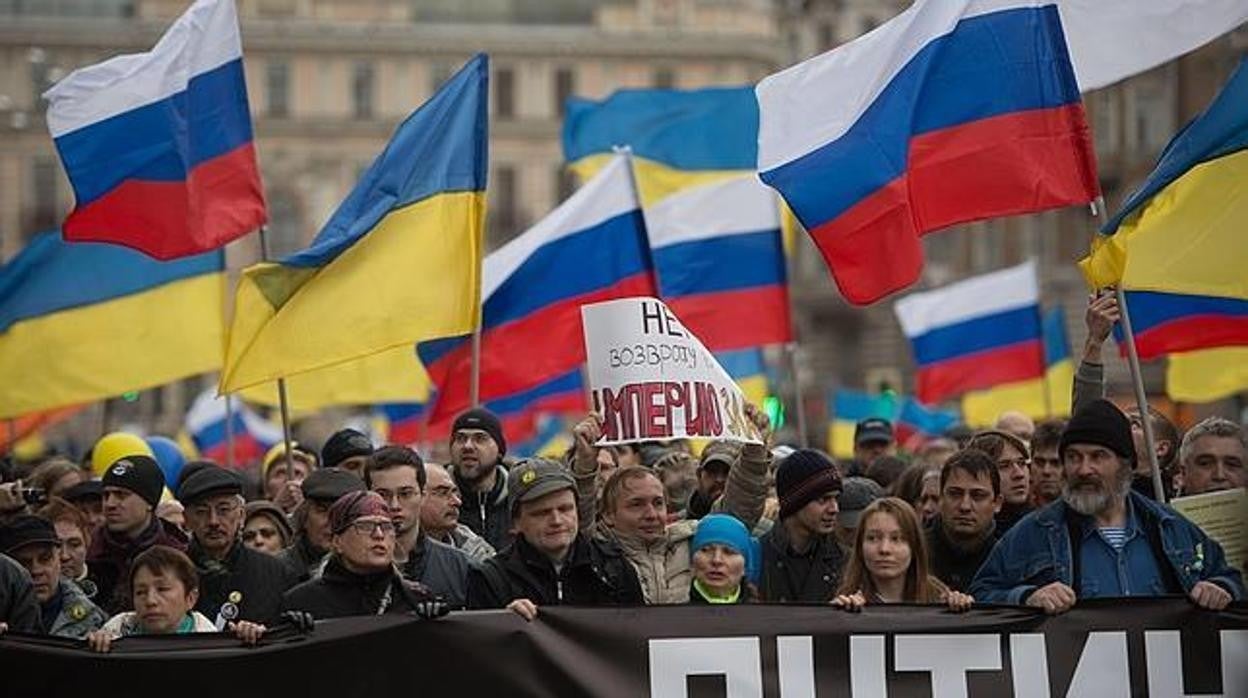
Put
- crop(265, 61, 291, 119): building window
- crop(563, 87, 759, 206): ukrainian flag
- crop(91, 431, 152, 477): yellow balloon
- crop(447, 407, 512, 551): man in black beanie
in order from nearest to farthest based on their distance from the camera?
crop(447, 407, 512, 551): man in black beanie, crop(91, 431, 152, 477): yellow balloon, crop(563, 87, 759, 206): ukrainian flag, crop(265, 61, 291, 119): building window

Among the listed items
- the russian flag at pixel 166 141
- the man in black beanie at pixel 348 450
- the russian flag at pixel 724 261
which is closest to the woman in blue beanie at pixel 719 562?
the man in black beanie at pixel 348 450

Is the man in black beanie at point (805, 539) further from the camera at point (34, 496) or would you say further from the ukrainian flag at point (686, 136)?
the ukrainian flag at point (686, 136)

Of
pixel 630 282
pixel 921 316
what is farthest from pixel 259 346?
pixel 921 316

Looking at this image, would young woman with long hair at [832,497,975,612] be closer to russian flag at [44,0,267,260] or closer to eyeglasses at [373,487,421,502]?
eyeglasses at [373,487,421,502]

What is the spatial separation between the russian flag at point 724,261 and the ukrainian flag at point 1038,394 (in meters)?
Answer: 4.37

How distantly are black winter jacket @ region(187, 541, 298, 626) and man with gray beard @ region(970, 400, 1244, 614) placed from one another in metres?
2.64

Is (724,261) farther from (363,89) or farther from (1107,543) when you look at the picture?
(363,89)

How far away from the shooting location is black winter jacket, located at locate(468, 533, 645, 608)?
822cm

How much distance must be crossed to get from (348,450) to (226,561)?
78.5 inches

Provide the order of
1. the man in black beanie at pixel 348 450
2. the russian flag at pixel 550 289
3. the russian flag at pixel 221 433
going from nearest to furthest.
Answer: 1. the man in black beanie at pixel 348 450
2. the russian flag at pixel 550 289
3. the russian flag at pixel 221 433

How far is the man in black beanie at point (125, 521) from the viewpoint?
967cm

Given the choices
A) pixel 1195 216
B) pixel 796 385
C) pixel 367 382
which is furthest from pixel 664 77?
pixel 1195 216

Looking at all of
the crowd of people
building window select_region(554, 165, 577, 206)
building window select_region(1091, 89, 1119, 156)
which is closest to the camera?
Answer: the crowd of people

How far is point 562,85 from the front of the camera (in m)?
90.0
